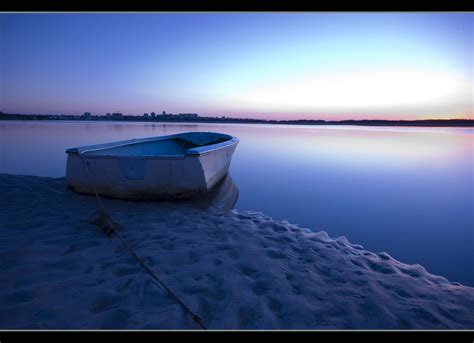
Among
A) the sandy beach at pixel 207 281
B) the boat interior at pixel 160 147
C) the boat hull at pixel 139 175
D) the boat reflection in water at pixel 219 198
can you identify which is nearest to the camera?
the sandy beach at pixel 207 281

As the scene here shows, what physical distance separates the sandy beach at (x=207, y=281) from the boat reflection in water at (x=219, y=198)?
992 millimetres

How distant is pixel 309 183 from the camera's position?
24.7ft

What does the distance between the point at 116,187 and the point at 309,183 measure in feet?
17.6

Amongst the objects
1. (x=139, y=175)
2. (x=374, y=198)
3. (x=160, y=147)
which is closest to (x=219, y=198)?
(x=139, y=175)

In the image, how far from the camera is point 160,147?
842cm

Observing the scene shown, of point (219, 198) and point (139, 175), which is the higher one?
point (139, 175)

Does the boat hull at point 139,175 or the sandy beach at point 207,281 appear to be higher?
the boat hull at point 139,175

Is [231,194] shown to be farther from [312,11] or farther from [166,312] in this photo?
[312,11]

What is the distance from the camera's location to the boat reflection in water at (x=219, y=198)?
4.57 metres

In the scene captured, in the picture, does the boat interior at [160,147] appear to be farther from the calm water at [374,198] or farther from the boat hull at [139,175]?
the calm water at [374,198]

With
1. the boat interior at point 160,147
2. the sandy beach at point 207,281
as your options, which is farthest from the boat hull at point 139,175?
the sandy beach at point 207,281

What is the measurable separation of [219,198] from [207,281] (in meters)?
3.21

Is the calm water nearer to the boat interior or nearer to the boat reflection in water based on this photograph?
the boat reflection in water

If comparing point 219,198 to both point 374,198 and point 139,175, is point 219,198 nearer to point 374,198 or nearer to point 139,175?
point 139,175
